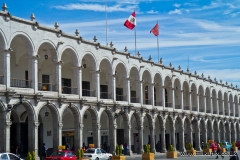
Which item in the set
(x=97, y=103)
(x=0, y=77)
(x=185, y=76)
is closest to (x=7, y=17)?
(x=0, y=77)

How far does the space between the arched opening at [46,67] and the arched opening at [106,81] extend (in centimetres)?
557

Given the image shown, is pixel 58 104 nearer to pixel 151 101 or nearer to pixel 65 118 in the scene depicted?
pixel 65 118

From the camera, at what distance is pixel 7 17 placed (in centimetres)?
3006

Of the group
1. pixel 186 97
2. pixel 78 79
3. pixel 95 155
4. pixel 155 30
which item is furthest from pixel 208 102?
pixel 95 155

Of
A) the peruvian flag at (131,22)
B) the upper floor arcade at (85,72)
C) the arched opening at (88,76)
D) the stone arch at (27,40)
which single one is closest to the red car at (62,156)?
the upper floor arcade at (85,72)

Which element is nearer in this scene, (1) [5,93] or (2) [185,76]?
(1) [5,93]

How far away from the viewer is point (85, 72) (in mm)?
43469

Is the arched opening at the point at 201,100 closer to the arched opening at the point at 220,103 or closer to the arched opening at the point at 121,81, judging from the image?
the arched opening at the point at 220,103

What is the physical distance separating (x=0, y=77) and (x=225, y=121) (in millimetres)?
48755

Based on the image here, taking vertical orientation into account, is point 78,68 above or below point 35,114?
above

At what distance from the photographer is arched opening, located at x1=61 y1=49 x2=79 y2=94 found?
37.1 meters

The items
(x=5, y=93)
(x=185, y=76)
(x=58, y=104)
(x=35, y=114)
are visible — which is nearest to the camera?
(x=5, y=93)

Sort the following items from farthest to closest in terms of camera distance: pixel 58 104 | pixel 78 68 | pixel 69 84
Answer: pixel 69 84, pixel 78 68, pixel 58 104

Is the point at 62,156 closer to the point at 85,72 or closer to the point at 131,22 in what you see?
the point at 85,72
